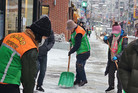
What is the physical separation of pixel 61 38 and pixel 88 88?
11128 millimetres

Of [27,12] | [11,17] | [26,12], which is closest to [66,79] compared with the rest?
[11,17]

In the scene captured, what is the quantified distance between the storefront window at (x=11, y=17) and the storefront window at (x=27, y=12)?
905 millimetres

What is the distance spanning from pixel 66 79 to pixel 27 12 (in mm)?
3948

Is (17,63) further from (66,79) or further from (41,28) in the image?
(66,79)

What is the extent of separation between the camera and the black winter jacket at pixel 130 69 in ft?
9.93

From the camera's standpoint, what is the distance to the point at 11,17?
8.98 m

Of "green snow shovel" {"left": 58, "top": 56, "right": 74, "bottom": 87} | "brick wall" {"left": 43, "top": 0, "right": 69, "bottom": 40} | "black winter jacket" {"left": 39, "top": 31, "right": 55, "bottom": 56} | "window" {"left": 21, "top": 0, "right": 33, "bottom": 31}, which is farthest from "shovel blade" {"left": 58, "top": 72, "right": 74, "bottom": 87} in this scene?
"brick wall" {"left": 43, "top": 0, "right": 69, "bottom": 40}

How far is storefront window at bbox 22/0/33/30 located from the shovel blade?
2.97 meters

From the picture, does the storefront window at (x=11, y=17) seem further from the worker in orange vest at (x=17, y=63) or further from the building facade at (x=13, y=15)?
the worker in orange vest at (x=17, y=63)

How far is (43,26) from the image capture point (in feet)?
11.2

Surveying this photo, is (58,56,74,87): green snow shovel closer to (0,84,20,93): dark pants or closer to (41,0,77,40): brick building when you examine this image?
(0,84,20,93): dark pants

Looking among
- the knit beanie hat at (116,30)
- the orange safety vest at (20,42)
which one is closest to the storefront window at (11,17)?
the knit beanie hat at (116,30)

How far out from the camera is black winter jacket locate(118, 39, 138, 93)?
119 inches

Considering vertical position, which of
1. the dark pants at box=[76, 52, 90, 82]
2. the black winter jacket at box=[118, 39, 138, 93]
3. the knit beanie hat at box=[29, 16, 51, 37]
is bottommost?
the dark pants at box=[76, 52, 90, 82]
